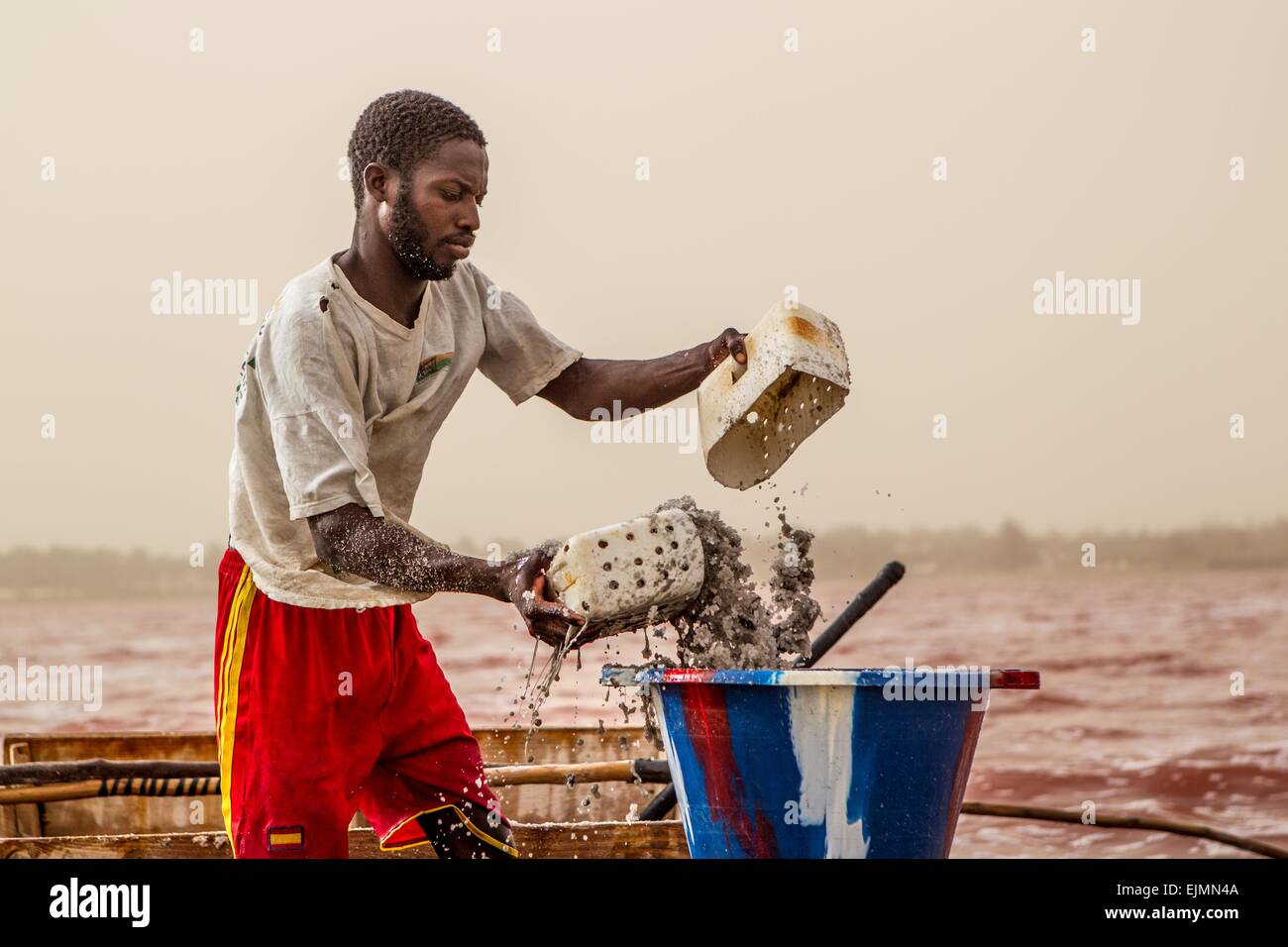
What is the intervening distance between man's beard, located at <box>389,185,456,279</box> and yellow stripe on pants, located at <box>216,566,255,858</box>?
0.65 m

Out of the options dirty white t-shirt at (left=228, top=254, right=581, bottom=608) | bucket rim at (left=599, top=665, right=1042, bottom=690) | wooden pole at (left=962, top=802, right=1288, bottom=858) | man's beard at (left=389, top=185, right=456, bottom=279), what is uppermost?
man's beard at (left=389, top=185, right=456, bottom=279)

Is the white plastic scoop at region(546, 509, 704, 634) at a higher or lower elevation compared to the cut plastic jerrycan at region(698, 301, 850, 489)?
lower

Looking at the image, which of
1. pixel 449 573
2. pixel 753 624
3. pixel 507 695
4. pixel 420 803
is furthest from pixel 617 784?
pixel 507 695

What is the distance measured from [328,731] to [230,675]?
215 mm

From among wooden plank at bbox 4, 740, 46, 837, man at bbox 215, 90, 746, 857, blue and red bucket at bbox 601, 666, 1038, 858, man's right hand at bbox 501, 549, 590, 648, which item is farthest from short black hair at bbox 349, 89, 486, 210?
wooden plank at bbox 4, 740, 46, 837

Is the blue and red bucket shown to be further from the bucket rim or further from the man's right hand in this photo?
the man's right hand

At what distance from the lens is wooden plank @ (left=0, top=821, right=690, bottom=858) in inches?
124

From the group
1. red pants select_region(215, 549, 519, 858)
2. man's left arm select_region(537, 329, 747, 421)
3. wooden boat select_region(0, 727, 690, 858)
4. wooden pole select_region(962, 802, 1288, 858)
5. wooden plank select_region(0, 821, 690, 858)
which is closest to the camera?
red pants select_region(215, 549, 519, 858)

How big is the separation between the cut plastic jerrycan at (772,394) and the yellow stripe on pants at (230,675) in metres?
0.93

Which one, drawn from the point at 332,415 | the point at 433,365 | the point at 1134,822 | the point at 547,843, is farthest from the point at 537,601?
the point at 1134,822

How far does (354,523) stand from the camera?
227 cm
